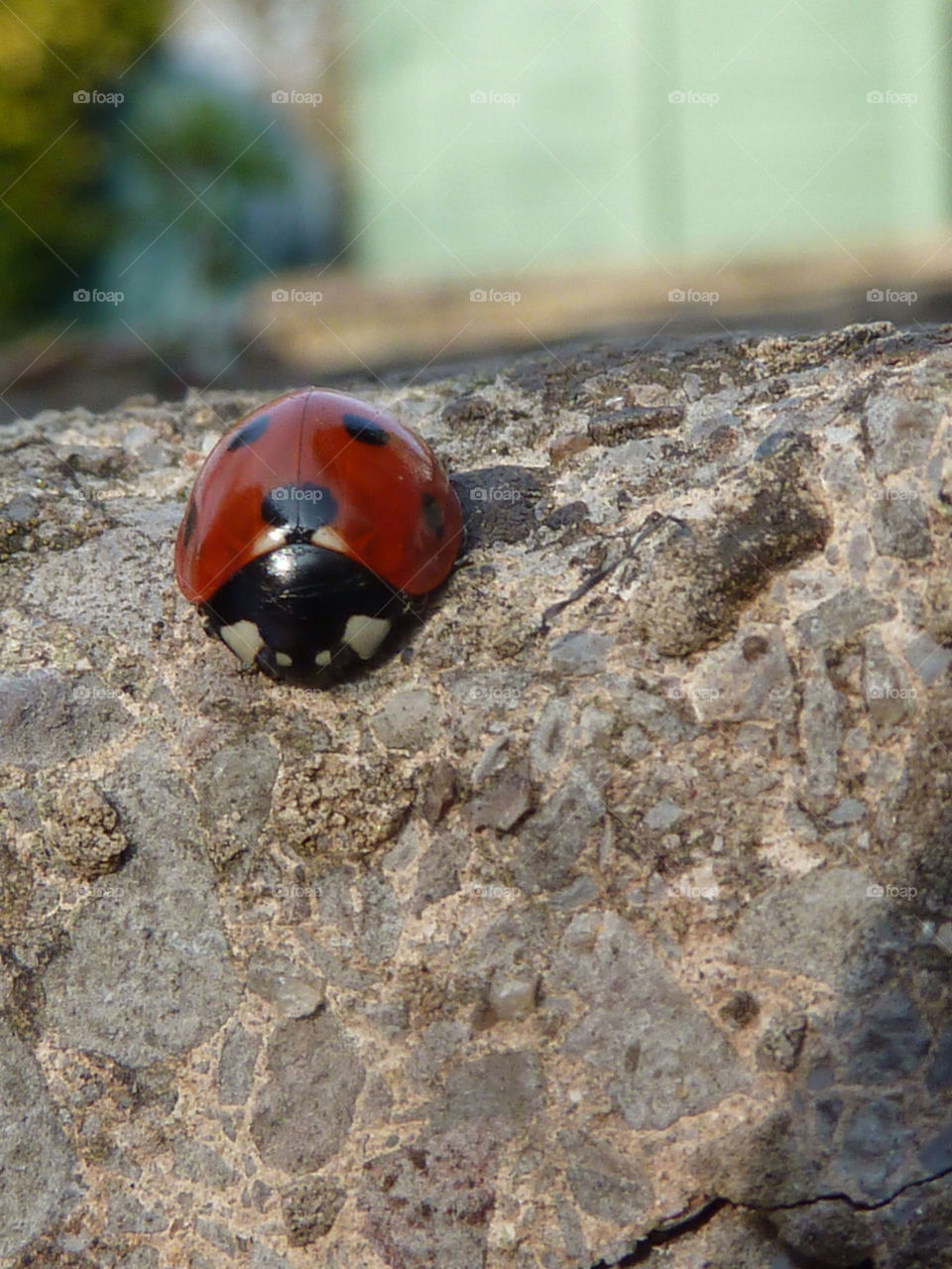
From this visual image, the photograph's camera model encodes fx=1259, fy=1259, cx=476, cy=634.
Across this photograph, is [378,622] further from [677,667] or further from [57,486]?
[57,486]

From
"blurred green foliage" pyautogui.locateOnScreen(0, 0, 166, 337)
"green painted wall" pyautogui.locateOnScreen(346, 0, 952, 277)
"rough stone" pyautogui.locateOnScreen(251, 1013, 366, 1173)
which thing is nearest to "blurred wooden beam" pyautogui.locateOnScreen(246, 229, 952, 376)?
"green painted wall" pyautogui.locateOnScreen(346, 0, 952, 277)

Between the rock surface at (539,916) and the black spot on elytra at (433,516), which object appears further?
the black spot on elytra at (433,516)

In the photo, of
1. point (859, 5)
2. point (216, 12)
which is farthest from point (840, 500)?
point (216, 12)

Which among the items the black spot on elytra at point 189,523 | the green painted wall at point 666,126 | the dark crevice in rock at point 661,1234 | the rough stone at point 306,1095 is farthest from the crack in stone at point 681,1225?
the green painted wall at point 666,126

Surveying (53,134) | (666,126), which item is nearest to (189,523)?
(666,126)

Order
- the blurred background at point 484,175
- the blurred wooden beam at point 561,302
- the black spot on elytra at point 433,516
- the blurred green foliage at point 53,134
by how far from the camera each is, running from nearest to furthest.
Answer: the black spot on elytra at point 433,516 → the blurred wooden beam at point 561,302 → the blurred background at point 484,175 → the blurred green foliage at point 53,134

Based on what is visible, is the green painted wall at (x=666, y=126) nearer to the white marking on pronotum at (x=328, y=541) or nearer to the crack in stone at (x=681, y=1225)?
the white marking on pronotum at (x=328, y=541)

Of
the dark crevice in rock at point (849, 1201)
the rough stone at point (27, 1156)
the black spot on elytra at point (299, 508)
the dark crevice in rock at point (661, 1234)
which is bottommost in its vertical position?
the dark crevice in rock at point (661, 1234)

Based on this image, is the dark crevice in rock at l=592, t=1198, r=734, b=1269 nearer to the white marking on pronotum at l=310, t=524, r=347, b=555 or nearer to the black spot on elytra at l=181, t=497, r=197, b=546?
the white marking on pronotum at l=310, t=524, r=347, b=555
